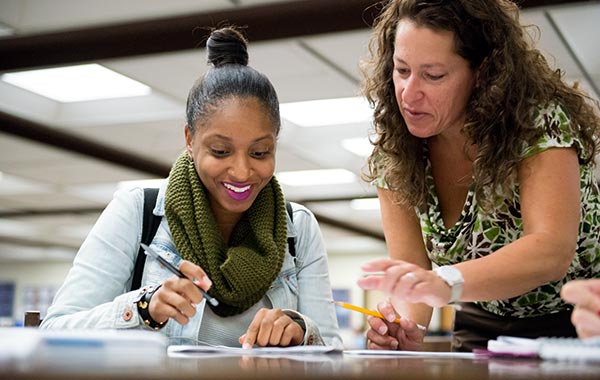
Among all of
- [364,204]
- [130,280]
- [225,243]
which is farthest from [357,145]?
[130,280]

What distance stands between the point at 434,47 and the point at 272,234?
1.76ft

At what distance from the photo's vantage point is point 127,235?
1687mm

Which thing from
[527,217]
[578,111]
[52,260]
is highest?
[52,260]

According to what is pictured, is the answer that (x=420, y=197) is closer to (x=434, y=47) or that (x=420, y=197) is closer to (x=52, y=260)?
(x=434, y=47)

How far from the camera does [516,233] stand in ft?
5.27

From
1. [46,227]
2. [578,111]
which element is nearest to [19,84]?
[578,111]

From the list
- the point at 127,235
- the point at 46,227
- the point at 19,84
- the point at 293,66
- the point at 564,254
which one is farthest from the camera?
the point at 46,227

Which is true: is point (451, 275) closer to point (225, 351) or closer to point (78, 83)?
point (225, 351)

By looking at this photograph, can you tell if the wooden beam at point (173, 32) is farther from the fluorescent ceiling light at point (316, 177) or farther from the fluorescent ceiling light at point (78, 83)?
the fluorescent ceiling light at point (316, 177)

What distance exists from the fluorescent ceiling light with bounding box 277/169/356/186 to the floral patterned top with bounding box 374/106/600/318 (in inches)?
246

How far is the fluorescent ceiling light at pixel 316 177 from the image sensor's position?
8.13 meters

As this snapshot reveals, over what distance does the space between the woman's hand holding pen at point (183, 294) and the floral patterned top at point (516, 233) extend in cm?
56

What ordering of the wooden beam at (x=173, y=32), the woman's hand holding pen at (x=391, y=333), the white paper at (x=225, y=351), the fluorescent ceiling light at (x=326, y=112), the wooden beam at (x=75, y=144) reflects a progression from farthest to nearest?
the wooden beam at (x=75, y=144) < the fluorescent ceiling light at (x=326, y=112) < the wooden beam at (x=173, y=32) < the woman's hand holding pen at (x=391, y=333) < the white paper at (x=225, y=351)

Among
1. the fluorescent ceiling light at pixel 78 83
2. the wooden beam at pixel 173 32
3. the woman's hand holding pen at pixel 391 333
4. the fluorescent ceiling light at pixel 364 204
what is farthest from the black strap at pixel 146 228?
the fluorescent ceiling light at pixel 364 204
